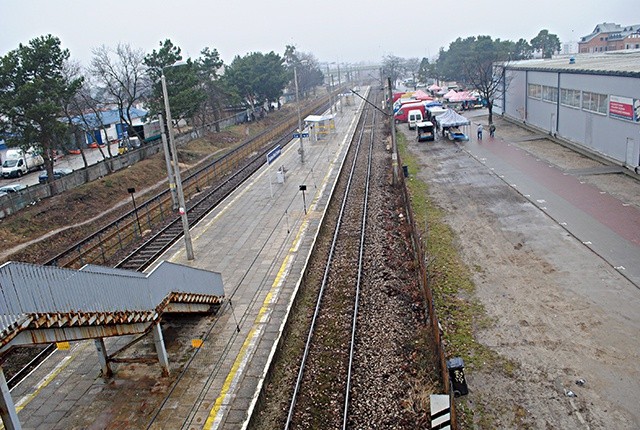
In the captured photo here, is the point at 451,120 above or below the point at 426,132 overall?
above

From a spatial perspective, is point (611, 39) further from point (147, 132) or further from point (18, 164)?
point (18, 164)

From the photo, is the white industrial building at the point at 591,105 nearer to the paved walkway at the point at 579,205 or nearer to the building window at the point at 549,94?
the building window at the point at 549,94

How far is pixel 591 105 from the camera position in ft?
114

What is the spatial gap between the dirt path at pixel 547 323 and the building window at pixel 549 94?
1823 centimetres

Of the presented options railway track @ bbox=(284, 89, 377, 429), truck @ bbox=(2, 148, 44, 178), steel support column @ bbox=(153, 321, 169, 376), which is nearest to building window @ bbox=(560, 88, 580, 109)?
railway track @ bbox=(284, 89, 377, 429)

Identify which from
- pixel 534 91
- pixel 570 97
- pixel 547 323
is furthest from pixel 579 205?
pixel 534 91

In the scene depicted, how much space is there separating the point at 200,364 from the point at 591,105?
3174 cm

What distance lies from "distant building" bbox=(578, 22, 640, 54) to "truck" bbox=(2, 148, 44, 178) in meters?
106

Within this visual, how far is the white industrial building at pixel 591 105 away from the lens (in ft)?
97.1

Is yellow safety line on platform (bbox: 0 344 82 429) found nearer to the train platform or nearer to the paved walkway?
the train platform

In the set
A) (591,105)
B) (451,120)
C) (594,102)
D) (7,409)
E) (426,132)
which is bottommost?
(426,132)

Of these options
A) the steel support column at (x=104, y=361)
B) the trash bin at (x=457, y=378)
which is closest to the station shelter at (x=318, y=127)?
the steel support column at (x=104, y=361)

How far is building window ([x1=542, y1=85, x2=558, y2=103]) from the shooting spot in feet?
135

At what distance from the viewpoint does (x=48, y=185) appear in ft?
97.5
